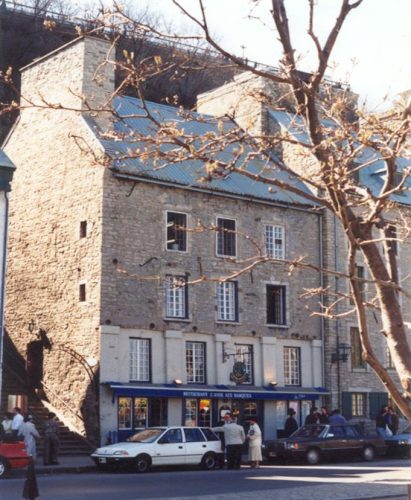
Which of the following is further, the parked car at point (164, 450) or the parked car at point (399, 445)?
the parked car at point (399, 445)

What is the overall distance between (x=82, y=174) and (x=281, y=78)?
80.7ft

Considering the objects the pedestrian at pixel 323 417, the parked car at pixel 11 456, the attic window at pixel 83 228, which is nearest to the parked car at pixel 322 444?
the pedestrian at pixel 323 417

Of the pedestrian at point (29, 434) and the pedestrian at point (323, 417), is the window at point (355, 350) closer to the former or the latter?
the pedestrian at point (323, 417)

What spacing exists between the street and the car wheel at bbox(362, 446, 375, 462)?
9.71ft

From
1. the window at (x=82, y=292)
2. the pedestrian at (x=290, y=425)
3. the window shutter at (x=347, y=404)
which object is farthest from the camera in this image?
the window shutter at (x=347, y=404)

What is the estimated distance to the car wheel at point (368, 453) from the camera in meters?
28.0

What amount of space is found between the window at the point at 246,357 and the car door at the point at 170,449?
29.2 ft

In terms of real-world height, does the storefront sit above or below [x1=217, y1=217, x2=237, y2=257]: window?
below

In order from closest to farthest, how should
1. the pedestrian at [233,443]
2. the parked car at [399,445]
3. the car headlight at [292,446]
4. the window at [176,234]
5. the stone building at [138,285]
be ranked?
the pedestrian at [233,443], the car headlight at [292,446], the parked car at [399,445], the stone building at [138,285], the window at [176,234]

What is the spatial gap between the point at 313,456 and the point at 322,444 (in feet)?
1.52

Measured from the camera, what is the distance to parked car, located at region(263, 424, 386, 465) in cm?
2642

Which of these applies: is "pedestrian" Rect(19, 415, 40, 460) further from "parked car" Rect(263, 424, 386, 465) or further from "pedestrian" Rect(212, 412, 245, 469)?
"parked car" Rect(263, 424, 386, 465)

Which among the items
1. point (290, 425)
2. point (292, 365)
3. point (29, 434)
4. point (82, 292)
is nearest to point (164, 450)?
point (29, 434)

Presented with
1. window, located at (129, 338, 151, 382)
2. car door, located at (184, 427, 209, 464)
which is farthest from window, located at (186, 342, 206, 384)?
car door, located at (184, 427, 209, 464)
